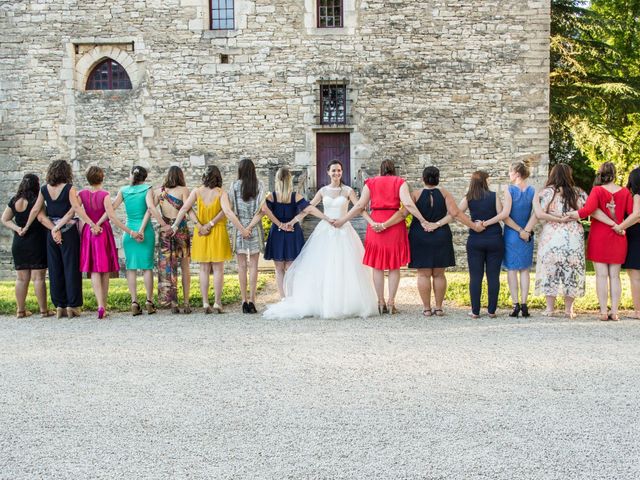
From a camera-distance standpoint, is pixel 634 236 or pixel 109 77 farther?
pixel 109 77

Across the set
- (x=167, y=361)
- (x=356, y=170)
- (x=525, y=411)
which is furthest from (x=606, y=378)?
(x=356, y=170)

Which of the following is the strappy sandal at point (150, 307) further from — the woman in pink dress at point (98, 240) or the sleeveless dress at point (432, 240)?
the sleeveless dress at point (432, 240)

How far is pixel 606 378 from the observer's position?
205 inches

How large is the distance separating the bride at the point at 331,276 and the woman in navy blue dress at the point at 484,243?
1303mm

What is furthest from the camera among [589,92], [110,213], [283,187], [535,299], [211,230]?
[589,92]

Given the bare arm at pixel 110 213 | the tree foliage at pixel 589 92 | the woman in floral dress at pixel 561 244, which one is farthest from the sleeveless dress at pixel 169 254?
the tree foliage at pixel 589 92

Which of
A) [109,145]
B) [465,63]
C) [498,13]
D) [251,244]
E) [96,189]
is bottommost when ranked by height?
[251,244]

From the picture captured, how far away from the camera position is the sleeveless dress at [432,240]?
26.8ft

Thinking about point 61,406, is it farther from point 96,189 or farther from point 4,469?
point 96,189

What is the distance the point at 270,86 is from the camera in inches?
636

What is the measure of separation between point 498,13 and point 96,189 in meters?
11.4

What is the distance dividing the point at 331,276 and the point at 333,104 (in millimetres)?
8987

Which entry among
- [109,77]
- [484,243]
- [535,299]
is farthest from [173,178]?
[109,77]

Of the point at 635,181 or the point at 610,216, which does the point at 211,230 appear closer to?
the point at 610,216
